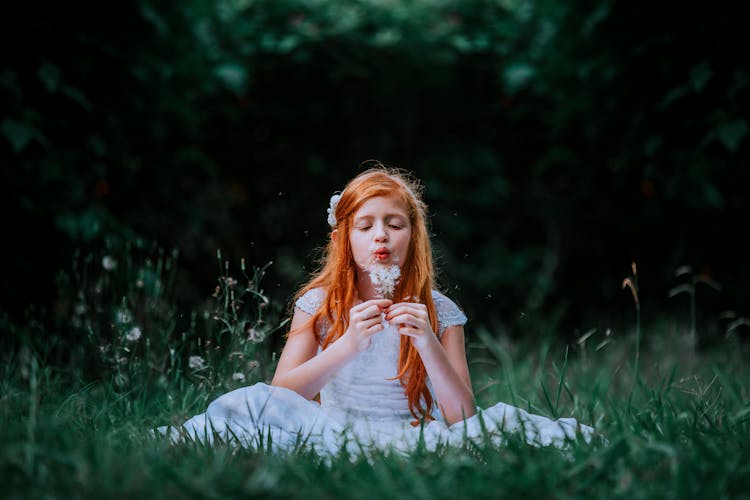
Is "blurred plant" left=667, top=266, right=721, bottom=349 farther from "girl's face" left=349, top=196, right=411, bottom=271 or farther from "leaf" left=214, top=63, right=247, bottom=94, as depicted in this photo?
"leaf" left=214, top=63, right=247, bottom=94

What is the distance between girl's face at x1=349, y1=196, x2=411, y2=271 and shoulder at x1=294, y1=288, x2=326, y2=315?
8.0 inches

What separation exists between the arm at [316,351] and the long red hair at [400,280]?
0.15 ft

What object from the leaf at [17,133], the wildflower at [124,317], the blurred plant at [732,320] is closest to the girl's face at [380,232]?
the wildflower at [124,317]

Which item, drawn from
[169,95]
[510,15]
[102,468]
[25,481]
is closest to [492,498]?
[102,468]

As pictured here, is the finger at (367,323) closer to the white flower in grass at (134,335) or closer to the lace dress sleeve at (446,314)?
the lace dress sleeve at (446,314)

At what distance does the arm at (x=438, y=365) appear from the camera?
208 centimetres

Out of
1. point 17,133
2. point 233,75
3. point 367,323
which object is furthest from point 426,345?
point 233,75

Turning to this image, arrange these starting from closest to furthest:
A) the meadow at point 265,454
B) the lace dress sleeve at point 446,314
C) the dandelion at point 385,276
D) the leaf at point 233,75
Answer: the meadow at point 265,454 < the dandelion at point 385,276 < the lace dress sleeve at point 446,314 < the leaf at point 233,75

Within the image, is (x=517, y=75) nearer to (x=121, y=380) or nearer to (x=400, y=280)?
(x=400, y=280)

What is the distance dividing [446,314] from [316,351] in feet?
1.48

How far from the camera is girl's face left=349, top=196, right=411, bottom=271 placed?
2252mm

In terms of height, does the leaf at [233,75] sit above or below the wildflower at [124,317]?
above

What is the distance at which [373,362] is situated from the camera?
7.91 feet

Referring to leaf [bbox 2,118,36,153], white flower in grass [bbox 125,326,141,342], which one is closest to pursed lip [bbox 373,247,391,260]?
white flower in grass [bbox 125,326,141,342]
